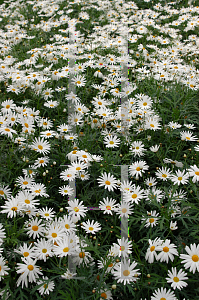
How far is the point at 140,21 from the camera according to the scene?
486cm

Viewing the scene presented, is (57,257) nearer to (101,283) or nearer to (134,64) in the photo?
(101,283)

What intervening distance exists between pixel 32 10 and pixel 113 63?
3611 millimetres

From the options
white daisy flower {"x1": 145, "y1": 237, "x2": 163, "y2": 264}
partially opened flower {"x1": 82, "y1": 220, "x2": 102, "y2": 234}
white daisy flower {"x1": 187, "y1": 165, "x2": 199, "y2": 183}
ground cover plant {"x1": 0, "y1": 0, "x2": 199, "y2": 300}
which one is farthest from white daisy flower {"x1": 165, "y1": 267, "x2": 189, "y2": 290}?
white daisy flower {"x1": 187, "y1": 165, "x2": 199, "y2": 183}

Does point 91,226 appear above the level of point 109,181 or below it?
below

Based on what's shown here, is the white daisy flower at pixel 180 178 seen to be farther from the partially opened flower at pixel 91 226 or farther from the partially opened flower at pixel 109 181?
the partially opened flower at pixel 91 226

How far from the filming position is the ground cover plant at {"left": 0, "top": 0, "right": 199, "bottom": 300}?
1.46 metres

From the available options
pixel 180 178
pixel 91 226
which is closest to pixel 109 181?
pixel 91 226

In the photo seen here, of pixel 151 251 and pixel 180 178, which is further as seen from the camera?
pixel 180 178

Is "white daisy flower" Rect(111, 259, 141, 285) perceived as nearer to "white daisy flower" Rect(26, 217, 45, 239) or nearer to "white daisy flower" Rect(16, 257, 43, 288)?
"white daisy flower" Rect(16, 257, 43, 288)

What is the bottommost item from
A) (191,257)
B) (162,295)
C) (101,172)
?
(162,295)

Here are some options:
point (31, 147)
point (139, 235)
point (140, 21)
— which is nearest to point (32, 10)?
point (140, 21)

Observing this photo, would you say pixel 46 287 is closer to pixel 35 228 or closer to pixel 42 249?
pixel 42 249

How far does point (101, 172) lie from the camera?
1941mm

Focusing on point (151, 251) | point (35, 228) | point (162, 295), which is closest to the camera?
point (162, 295)
